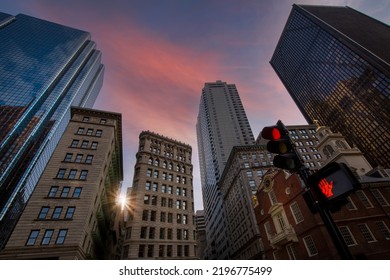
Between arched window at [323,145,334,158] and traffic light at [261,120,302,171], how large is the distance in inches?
1487

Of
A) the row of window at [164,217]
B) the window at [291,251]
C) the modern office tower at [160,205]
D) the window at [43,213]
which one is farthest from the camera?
the row of window at [164,217]

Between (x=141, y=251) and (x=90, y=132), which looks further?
(x=90, y=132)

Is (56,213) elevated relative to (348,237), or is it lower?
elevated

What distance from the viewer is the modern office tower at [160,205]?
34.0 meters

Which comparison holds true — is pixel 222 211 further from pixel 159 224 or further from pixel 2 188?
pixel 2 188

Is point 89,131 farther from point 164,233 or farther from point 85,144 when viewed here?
point 164,233

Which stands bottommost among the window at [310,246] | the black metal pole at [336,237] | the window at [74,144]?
the black metal pole at [336,237]

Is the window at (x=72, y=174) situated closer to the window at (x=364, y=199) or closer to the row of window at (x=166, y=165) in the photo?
the row of window at (x=166, y=165)

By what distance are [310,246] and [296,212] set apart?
3.60m

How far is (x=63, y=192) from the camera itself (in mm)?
28859

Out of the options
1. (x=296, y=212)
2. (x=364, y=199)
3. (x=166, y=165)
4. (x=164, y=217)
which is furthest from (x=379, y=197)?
(x=166, y=165)

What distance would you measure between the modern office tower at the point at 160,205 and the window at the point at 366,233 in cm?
2584

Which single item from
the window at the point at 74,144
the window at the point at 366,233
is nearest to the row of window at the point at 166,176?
the window at the point at 74,144
